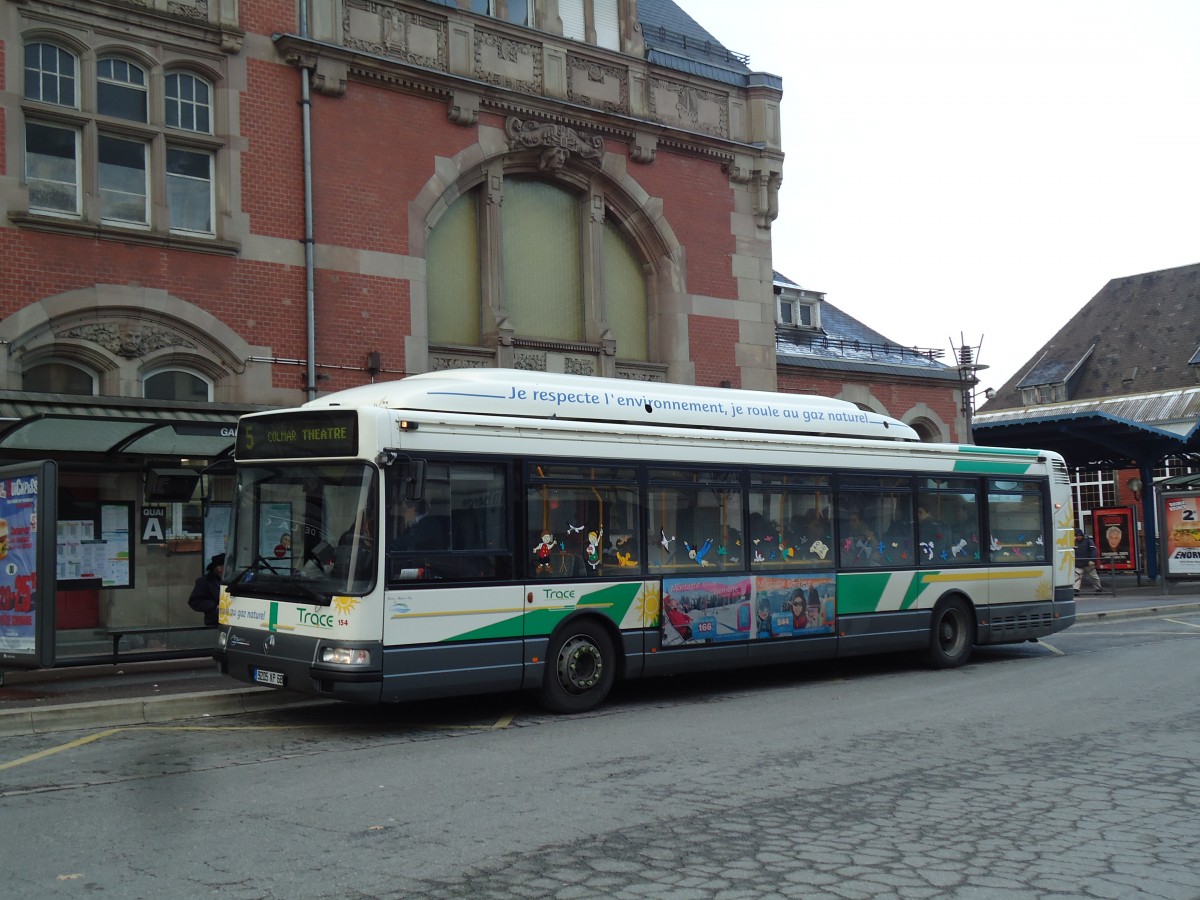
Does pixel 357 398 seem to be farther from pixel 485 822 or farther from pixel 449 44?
pixel 449 44

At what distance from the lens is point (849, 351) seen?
29.9 m

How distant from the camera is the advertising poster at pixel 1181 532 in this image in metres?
30.8

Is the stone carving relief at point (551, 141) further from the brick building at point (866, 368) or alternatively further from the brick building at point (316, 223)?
the brick building at point (866, 368)

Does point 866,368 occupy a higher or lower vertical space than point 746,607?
higher

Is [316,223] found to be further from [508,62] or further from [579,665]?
[579,665]

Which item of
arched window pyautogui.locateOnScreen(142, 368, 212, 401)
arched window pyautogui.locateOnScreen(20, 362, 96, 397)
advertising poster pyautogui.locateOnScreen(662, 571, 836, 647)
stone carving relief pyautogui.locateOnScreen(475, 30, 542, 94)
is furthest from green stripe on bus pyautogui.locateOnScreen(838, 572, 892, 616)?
stone carving relief pyautogui.locateOnScreen(475, 30, 542, 94)

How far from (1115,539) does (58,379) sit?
100.0ft

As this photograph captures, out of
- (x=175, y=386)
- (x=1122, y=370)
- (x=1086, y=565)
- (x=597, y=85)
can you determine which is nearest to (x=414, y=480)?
(x=175, y=386)

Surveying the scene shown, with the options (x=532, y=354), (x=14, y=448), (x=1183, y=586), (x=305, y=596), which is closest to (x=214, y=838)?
(x=305, y=596)

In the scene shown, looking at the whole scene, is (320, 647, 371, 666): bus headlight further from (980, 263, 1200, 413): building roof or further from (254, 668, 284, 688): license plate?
(980, 263, 1200, 413): building roof

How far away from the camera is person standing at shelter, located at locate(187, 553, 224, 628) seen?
561 inches

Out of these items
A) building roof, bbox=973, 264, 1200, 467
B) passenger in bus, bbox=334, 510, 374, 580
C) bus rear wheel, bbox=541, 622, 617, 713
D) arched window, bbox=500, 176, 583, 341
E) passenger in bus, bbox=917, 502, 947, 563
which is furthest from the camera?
building roof, bbox=973, 264, 1200, 467

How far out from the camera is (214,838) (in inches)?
260

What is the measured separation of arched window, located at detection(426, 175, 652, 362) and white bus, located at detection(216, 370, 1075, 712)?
6.81 metres
